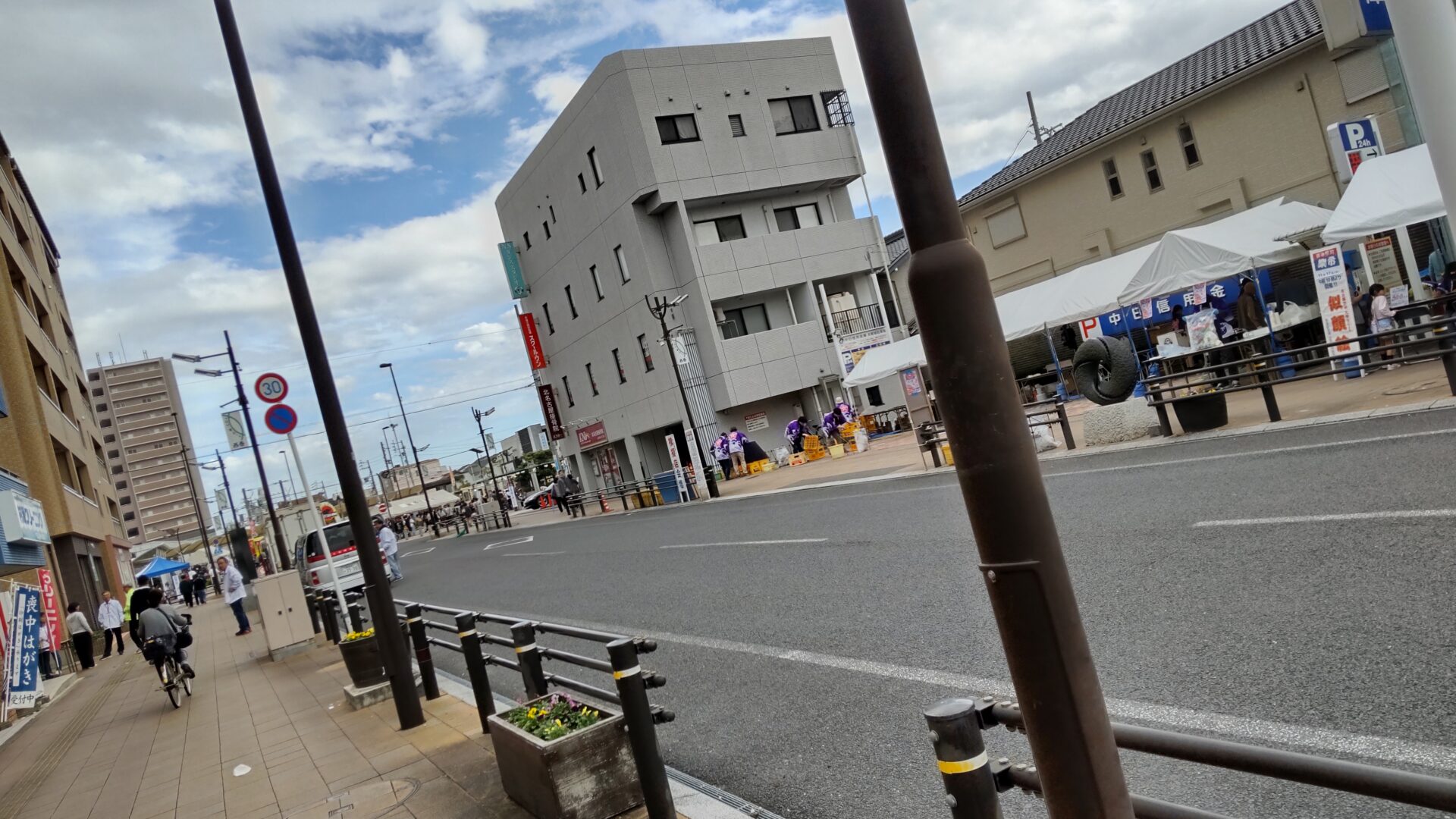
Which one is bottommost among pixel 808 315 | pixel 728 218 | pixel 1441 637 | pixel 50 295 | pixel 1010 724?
pixel 1441 637

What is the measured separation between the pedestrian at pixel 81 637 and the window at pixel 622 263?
853 inches

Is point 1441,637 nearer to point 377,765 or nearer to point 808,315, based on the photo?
point 377,765

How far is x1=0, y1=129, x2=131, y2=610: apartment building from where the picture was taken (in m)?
23.5

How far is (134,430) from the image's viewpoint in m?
154

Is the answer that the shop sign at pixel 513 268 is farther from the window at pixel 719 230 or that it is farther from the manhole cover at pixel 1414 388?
the manhole cover at pixel 1414 388

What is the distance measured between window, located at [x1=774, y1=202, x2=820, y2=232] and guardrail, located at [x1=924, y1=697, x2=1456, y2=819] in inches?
1418

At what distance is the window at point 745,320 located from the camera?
36062 mm

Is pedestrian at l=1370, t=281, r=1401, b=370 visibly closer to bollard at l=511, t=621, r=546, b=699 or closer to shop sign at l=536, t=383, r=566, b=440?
bollard at l=511, t=621, r=546, b=699

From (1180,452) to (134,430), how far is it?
176032mm

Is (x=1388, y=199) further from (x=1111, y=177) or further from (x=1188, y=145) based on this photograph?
(x=1111, y=177)

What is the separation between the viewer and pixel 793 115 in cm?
3791

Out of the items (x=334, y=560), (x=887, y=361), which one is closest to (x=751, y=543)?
(x=887, y=361)

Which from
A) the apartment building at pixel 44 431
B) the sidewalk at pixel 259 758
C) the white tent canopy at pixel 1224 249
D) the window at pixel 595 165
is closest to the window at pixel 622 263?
the window at pixel 595 165

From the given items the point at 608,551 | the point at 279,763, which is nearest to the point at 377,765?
the point at 279,763
